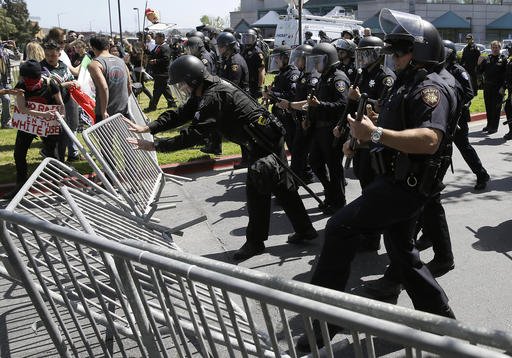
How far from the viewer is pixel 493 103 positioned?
992 centimetres

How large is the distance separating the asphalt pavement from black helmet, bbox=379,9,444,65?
67.5 inches

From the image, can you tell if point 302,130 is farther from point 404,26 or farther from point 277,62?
point 404,26

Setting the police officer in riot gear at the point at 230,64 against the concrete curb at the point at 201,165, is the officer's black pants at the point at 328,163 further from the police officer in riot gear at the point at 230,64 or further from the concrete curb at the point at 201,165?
the police officer in riot gear at the point at 230,64

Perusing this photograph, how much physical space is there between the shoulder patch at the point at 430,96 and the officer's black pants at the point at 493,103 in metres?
8.05

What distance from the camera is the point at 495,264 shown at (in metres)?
4.25

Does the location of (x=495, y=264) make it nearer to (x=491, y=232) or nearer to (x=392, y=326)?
(x=491, y=232)

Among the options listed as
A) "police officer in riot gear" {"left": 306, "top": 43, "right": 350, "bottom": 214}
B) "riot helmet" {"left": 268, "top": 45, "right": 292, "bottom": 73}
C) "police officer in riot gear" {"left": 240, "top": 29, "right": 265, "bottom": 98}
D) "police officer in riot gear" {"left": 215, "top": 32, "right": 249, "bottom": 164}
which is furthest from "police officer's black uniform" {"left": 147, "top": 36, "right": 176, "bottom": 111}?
"police officer in riot gear" {"left": 306, "top": 43, "right": 350, "bottom": 214}

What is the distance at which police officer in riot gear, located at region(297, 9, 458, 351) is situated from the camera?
2.85 metres

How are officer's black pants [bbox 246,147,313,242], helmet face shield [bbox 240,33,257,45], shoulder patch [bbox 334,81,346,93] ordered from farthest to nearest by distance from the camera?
1. helmet face shield [bbox 240,33,257,45]
2. shoulder patch [bbox 334,81,346,93]
3. officer's black pants [bbox 246,147,313,242]

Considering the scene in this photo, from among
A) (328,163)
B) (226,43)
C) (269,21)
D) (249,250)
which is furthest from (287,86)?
(269,21)

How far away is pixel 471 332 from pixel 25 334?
9.96ft

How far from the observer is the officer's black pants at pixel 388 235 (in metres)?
2.90

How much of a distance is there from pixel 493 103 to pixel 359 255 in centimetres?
684

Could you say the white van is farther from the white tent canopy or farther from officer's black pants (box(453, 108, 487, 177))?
the white tent canopy
